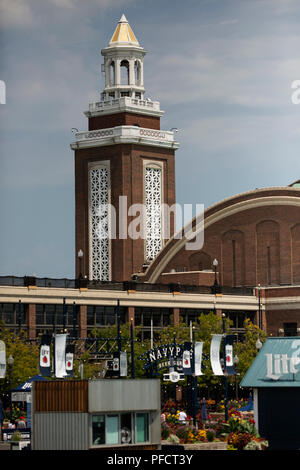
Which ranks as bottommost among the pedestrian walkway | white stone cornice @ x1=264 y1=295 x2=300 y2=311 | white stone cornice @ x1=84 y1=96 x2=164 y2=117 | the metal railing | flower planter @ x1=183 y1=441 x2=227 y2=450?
flower planter @ x1=183 y1=441 x2=227 y2=450

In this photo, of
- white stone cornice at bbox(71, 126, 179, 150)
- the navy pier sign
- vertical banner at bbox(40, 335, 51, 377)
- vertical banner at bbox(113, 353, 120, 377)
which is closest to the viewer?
vertical banner at bbox(40, 335, 51, 377)

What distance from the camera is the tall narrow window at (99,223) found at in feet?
390

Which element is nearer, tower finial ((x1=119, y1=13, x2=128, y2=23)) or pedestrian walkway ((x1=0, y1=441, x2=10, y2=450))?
pedestrian walkway ((x1=0, y1=441, x2=10, y2=450))

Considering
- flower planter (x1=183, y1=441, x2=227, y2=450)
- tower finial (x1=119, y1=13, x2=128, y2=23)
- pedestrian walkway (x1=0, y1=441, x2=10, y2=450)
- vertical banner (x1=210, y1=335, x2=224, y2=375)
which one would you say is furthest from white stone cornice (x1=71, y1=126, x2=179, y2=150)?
flower planter (x1=183, y1=441, x2=227, y2=450)

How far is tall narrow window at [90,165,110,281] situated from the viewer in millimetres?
118750

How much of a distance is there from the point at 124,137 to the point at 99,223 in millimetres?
9038

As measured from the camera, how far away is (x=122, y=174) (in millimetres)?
117625

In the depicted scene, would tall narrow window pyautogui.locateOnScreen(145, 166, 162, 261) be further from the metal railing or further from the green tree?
the green tree

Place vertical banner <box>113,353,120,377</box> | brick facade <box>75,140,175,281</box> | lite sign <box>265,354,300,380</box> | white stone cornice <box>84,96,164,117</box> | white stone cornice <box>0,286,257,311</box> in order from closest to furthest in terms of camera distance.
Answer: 1. lite sign <box>265,354,300,380</box>
2. vertical banner <box>113,353,120,377</box>
3. white stone cornice <box>0,286,257,311</box>
4. brick facade <box>75,140,175,281</box>
5. white stone cornice <box>84,96,164,117</box>

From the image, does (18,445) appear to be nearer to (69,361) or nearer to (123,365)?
(69,361)

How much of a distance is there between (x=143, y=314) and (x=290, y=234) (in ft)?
61.8

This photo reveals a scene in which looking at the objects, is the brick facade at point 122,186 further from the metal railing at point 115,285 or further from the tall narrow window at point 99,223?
the metal railing at point 115,285
